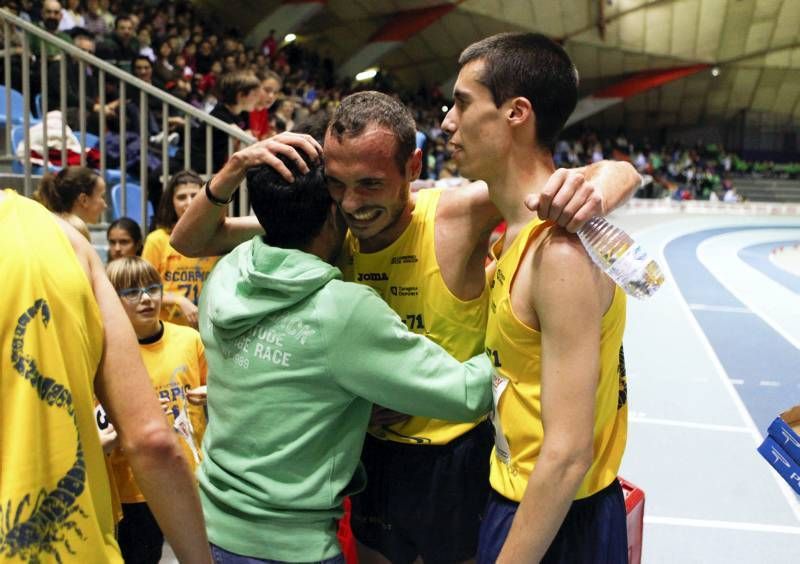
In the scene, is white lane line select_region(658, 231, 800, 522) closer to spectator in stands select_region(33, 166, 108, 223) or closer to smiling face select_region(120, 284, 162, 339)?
smiling face select_region(120, 284, 162, 339)

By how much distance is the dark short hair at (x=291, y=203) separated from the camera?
170 cm

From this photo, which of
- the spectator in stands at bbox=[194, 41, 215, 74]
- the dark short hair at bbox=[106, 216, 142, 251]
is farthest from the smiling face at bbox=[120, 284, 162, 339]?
the spectator in stands at bbox=[194, 41, 215, 74]

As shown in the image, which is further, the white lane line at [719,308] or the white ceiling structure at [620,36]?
the white ceiling structure at [620,36]

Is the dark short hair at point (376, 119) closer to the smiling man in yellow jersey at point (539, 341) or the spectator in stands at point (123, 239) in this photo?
the smiling man in yellow jersey at point (539, 341)

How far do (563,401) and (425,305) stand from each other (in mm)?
626

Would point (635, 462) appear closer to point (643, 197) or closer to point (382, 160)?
point (382, 160)

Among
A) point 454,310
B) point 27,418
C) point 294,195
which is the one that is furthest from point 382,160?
point 27,418

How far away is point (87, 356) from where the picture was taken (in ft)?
3.89

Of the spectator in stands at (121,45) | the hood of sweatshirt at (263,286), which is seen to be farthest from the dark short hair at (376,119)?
the spectator in stands at (121,45)

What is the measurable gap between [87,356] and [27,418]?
0.13m

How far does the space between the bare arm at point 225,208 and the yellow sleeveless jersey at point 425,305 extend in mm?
406

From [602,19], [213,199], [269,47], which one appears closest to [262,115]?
[213,199]

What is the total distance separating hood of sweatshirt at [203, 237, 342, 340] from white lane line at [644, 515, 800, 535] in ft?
9.49

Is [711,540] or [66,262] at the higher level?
[66,262]
